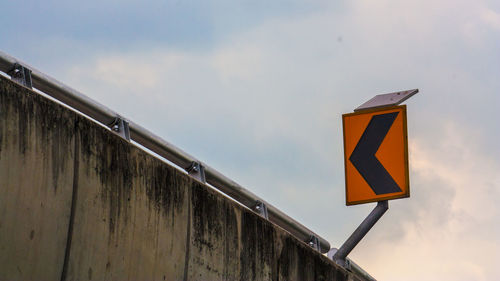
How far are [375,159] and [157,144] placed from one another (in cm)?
306

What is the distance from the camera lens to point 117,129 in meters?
7.38

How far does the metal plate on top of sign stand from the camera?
9.84 metres

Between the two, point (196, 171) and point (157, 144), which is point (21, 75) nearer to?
point (157, 144)

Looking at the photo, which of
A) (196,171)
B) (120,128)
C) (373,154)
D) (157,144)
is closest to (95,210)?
(120,128)

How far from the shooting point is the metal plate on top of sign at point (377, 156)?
32.3 feet

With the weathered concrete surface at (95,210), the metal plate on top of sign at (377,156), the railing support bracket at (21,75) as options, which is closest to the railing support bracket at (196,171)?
the weathered concrete surface at (95,210)

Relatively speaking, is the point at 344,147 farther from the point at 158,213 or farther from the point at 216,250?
the point at 158,213

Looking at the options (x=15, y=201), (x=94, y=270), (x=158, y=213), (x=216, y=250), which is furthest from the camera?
(x=216, y=250)

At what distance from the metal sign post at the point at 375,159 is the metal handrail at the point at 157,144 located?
20.5 inches

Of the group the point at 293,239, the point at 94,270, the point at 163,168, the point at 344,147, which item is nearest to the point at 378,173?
the point at 344,147

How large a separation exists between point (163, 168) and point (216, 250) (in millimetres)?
923

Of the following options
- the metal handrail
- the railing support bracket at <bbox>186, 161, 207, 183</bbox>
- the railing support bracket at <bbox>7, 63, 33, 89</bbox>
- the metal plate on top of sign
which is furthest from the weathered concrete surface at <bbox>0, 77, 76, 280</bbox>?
the metal plate on top of sign

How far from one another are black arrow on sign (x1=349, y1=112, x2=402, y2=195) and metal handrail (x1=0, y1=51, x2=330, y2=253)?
2.66 ft

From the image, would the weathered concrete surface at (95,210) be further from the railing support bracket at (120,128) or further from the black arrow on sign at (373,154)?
the black arrow on sign at (373,154)
